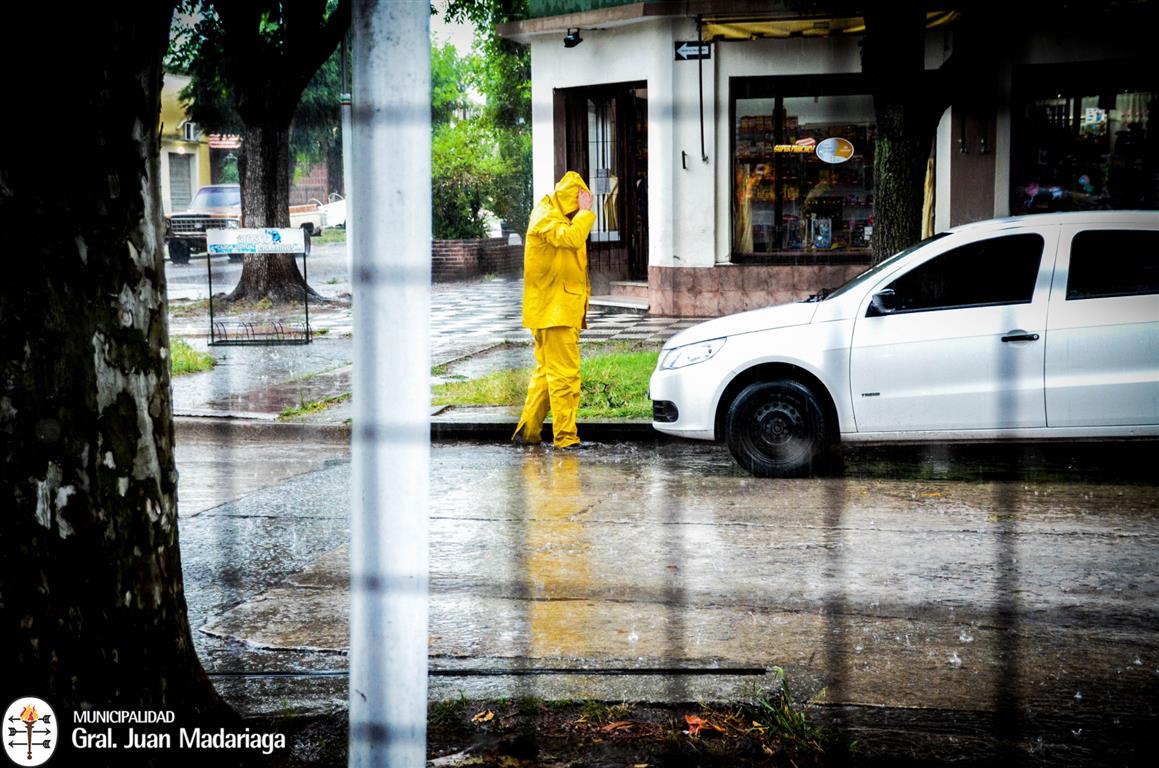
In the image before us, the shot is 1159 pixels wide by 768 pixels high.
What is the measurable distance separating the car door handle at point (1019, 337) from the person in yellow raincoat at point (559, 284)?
2.99 meters

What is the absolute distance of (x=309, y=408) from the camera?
1155 cm

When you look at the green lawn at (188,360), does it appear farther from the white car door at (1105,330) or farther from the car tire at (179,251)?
the car tire at (179,251)

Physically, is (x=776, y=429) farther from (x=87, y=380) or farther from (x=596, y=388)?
(x=87, y=380)

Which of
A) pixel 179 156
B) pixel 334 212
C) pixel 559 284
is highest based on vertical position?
pixel 179 156

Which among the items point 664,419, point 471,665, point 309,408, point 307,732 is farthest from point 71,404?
point 309,408

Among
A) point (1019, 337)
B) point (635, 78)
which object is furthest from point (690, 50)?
point (1019, 337)

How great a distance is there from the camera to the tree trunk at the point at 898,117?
36.1 feet

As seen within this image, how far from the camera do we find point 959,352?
25.8 feet

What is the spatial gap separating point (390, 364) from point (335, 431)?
796 cm

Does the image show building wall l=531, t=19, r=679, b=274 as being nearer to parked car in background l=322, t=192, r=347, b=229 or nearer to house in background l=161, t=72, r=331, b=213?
house in background l=161, t=72, r=331, b=213

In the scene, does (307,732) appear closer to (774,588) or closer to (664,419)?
(774,588)

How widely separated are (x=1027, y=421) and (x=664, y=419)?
2231 millimetres

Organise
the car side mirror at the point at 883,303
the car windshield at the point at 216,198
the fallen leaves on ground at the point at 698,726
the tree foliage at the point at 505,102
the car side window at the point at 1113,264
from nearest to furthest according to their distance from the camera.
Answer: the fallen leaves on ground at the point at 698,726 < the car side window at the point at 1113,264 < the car side mirror at the point at 883,303 < the tree foliage at the point at 505,102 < the car windshield at the point at 216,198

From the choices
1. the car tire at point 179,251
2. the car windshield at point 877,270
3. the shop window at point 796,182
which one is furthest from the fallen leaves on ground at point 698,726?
the car tire at point 179,251
